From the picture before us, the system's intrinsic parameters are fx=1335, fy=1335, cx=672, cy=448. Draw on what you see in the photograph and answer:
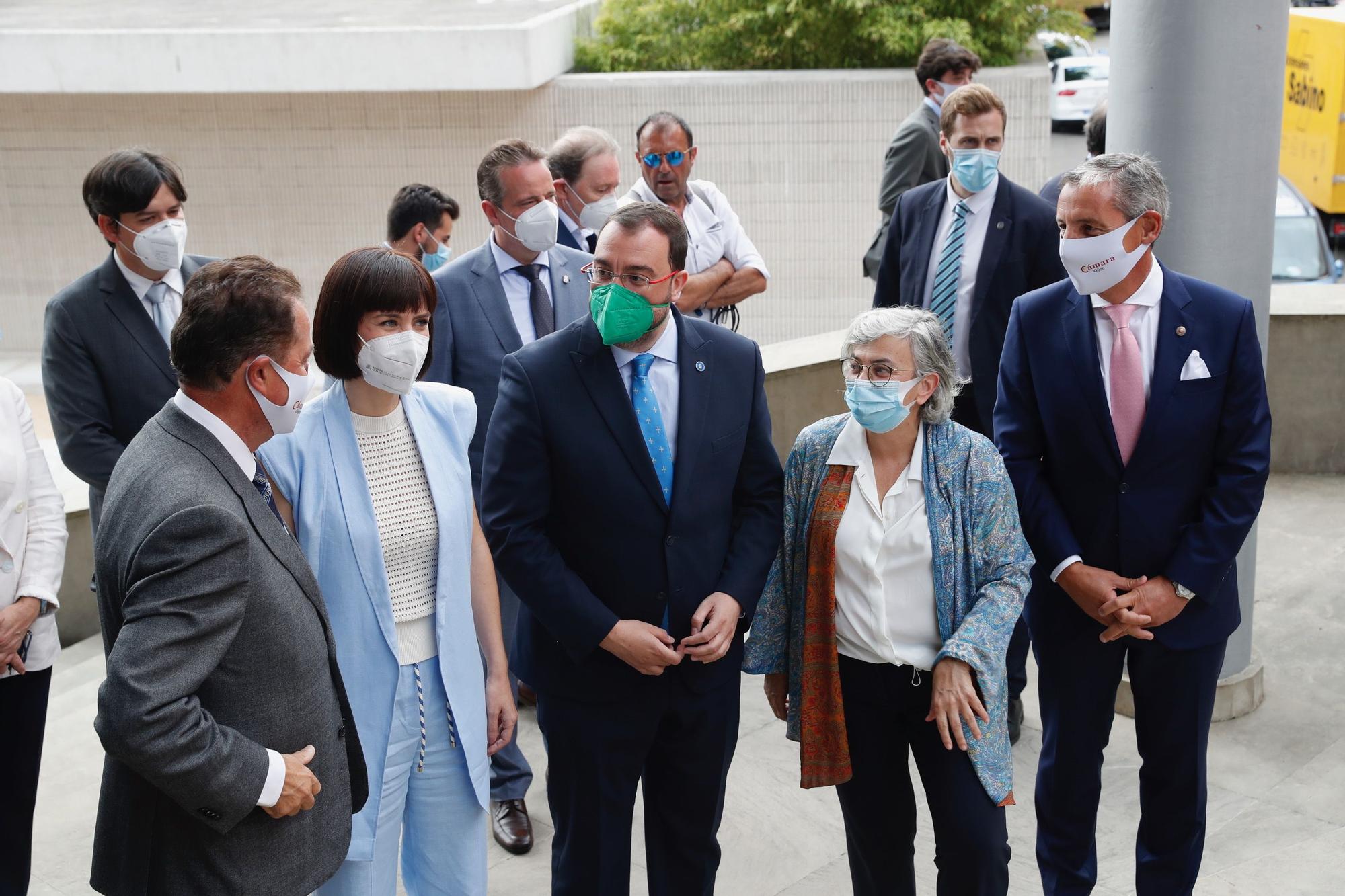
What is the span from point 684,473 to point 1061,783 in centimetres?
145

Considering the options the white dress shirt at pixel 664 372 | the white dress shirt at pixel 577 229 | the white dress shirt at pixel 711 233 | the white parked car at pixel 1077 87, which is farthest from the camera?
the white parked car at pixel 1077 87

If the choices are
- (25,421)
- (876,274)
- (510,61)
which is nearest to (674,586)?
(25,421)

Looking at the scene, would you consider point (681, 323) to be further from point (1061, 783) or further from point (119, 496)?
point (1061, 783)

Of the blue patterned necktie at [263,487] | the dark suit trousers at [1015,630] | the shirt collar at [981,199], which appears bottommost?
the dark suit trousers at [1015,630]

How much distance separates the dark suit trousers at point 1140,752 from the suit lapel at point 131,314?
2802 mm

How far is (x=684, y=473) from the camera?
3193 millimetres


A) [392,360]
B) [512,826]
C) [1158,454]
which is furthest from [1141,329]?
[512,826]

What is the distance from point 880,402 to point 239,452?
1.45 metres

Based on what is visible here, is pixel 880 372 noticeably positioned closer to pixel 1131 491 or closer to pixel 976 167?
pixel 1131 491

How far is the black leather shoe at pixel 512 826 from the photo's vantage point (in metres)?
4.21

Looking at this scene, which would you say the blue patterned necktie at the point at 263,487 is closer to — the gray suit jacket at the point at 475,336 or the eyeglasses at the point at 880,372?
the eyeglasses at the point at 880,372

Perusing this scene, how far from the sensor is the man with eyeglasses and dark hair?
202 inches

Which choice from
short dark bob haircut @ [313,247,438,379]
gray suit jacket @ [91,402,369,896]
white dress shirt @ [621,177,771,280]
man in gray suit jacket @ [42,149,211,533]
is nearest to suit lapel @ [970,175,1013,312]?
white dress shirt @ [621,177,771,280]

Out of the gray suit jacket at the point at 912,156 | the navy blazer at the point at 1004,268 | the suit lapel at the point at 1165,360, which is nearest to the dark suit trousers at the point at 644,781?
the suit lapel at the point at 1165,360
